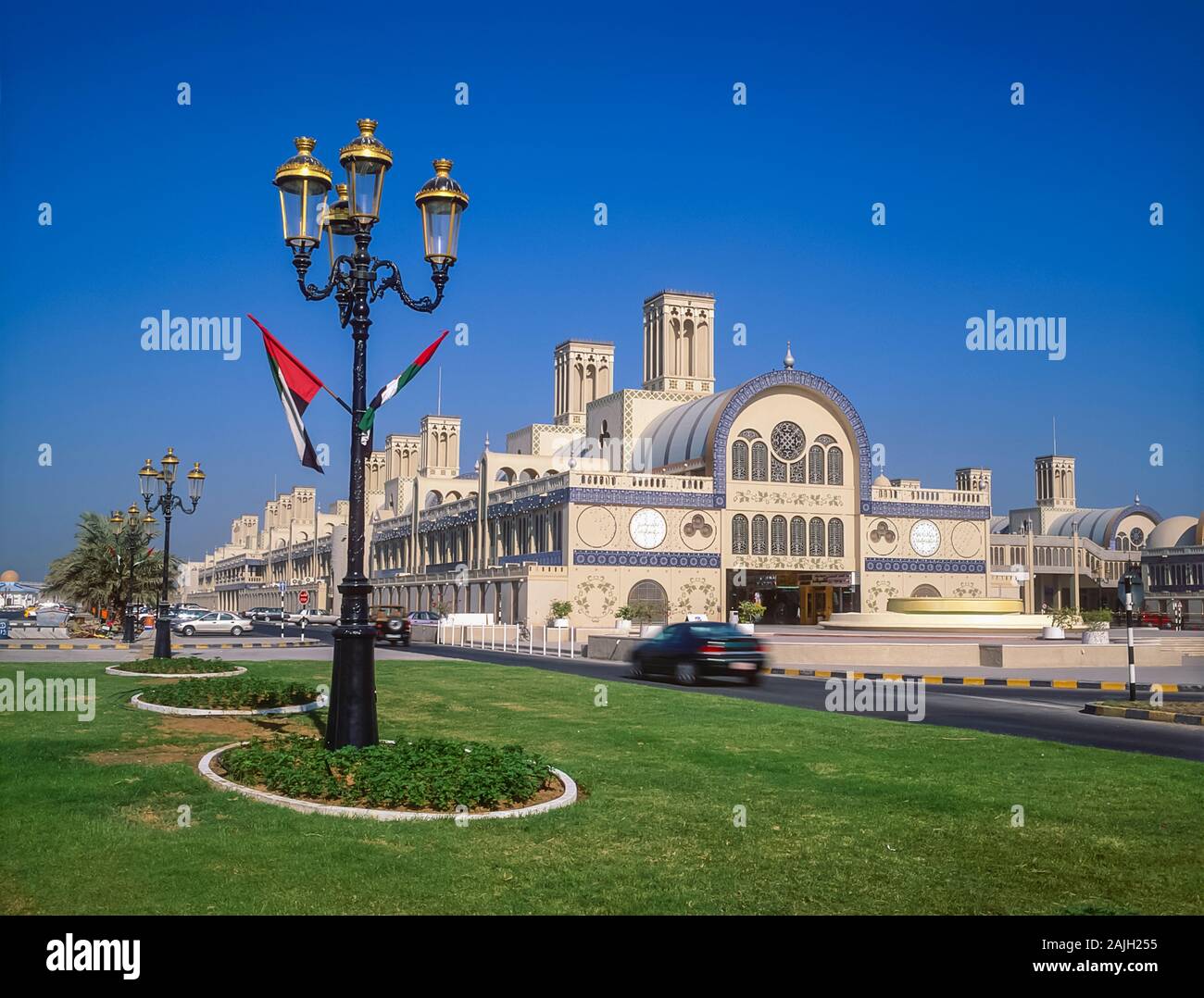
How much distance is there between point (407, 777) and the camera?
30.3ft

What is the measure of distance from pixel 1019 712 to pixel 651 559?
43327 mm

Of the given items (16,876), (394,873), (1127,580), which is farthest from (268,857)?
(1127,580)

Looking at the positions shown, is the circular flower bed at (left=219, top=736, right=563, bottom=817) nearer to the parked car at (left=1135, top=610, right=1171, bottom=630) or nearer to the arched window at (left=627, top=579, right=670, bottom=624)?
the arched window at (left=627, top=579, right=670, bottom=624)

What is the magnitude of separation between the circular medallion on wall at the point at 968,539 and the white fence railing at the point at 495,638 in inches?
1149

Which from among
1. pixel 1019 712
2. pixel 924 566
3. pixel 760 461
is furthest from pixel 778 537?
pixel 1019 712

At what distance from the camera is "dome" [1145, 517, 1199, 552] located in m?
104

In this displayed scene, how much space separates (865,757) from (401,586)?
7734 cm

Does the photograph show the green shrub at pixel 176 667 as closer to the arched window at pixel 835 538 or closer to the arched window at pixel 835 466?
the arched window at pixel 835 538

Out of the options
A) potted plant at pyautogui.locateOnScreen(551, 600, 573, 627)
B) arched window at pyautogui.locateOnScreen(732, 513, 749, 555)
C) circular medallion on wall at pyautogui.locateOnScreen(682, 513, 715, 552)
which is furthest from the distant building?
potted plant at pyautogui.locateOnScreen(551, 600, 573, 627)

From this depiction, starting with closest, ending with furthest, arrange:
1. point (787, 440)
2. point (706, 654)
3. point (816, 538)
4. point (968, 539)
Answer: point (706, 654)
point (787, 440)
point (816, 538)
point (968, 539)

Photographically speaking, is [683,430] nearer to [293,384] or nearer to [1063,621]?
[1063,621]

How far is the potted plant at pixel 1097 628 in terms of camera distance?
35406 mm

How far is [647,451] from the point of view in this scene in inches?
2936
